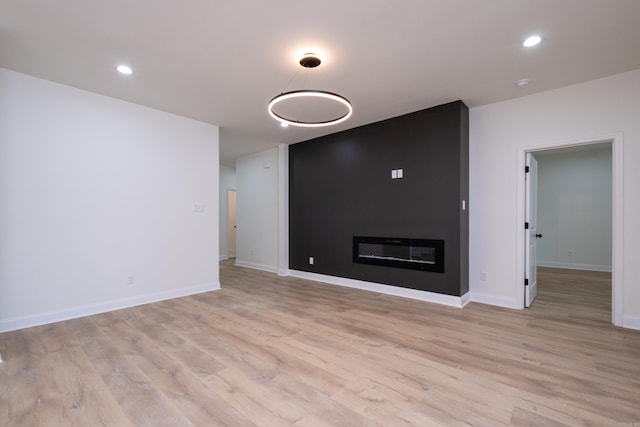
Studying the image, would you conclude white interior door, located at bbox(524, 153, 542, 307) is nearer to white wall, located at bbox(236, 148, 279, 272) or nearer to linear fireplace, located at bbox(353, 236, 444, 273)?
linear fireplace, located at bbox(353, 236, 444, 273)

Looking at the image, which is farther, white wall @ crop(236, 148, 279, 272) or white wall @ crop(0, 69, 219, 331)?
white wall @ crop(236, 148, 279, 272)

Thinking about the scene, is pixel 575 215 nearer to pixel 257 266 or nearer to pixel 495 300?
pixel 495 300

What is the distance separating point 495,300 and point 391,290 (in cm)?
143

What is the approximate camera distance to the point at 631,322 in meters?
3.23

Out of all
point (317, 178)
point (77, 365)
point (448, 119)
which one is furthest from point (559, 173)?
point (77, 365)

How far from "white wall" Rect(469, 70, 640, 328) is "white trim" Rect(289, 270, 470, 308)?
459 mm

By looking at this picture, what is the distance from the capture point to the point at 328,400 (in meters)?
1.96

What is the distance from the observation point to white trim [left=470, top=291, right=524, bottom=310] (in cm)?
393

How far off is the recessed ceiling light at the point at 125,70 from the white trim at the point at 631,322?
→ 6.12 metres

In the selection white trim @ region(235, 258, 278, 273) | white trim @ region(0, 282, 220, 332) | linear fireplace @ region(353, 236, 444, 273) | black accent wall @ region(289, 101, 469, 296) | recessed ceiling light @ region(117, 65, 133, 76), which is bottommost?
white trim @ region(235, 258, 278, 273)

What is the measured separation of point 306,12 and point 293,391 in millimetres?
2840

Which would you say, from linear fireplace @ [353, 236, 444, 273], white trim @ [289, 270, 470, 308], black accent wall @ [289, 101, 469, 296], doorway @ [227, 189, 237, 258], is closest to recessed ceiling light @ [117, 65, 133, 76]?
black accent wall @ [289, 101, 469, 296]

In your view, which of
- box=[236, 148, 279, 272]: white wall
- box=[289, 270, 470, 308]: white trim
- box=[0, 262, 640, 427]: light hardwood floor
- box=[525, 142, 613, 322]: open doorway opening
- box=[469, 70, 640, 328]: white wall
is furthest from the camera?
box=[236, 148, 279, 272]: white wall

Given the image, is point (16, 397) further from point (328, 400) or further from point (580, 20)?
point (580, 20)
